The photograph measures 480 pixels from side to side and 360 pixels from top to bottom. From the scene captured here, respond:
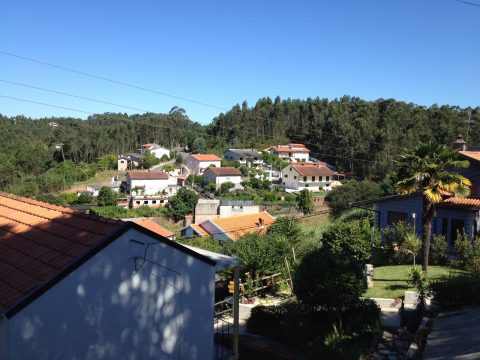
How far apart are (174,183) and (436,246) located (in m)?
54.0

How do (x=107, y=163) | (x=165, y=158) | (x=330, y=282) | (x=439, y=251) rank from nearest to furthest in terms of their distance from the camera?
(x=330, y=282) < (x=439, y=251) < (x=107, y=163) < (x=165, y=158)

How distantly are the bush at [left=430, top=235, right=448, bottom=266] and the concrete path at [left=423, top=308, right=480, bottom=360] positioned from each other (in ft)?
24.2

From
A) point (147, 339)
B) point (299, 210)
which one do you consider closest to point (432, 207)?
point (147, 339)

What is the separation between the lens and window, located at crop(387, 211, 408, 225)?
20.4 meters

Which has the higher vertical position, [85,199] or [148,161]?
[148,161]

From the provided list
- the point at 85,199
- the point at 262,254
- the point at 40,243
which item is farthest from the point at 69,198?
the point at 40,243

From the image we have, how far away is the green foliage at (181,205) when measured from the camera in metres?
52.8

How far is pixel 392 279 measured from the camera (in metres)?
15.7

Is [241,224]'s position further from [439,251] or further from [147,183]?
[147,183]

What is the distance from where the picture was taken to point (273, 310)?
1203 cm

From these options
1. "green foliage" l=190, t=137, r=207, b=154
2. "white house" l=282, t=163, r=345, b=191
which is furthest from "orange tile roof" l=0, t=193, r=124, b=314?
"green foliage" l=190, t=137, r=207, b=154

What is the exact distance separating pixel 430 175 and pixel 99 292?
12.9 m

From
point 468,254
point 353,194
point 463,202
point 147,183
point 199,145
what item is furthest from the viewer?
point 199,145

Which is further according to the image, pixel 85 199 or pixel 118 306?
pixel 85 199
